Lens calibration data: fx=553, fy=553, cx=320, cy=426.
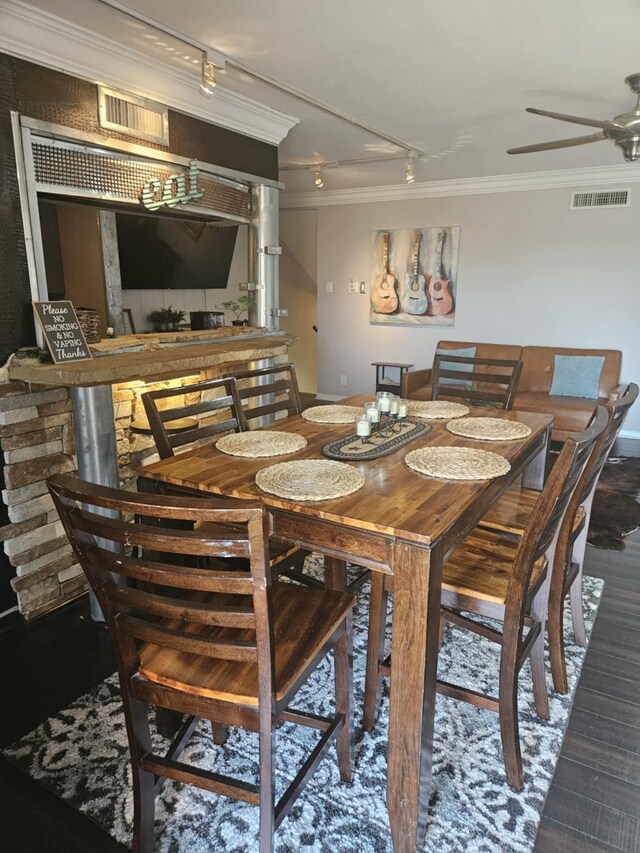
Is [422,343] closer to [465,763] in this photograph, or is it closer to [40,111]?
[40,111]

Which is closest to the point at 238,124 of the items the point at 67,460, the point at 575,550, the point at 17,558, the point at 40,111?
the point at 40,111

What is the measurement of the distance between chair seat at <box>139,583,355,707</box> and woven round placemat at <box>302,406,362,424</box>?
2.98 ft

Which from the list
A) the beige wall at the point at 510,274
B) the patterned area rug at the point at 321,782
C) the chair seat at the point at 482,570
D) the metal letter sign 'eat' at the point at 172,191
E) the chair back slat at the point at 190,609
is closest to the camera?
the chair back slat at the point at 190,609

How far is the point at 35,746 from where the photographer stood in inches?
65.5

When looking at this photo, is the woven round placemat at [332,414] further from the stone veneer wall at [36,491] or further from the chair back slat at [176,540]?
the chair back slat at [176,540]

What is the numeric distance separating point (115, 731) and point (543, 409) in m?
4.08

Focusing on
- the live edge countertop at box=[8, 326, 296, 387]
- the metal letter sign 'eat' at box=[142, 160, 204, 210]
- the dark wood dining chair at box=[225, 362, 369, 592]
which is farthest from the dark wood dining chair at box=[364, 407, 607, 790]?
the metal letter sign 'eat' at box=[142, 160, 204, 210]

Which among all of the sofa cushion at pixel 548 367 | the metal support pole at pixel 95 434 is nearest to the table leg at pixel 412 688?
the metal support pole at pixel 95 434

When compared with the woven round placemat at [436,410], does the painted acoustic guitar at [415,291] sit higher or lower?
higher

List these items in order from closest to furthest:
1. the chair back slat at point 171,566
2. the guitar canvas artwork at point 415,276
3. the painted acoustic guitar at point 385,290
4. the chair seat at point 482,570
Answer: the chair back slat at point 171,566
the chair seat at point 482,570
the guitar canvas artwork at point 415,276
the painted acoustic guitar at point 385,290

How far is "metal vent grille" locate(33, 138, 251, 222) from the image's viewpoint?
227cm

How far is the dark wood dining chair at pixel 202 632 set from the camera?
96 centimetres

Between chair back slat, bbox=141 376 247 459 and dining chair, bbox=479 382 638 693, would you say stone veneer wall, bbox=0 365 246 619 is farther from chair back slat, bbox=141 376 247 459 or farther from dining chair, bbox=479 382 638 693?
dining chair, bbox=479 382 638 693

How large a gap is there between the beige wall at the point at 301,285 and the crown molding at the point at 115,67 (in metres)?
3.51
